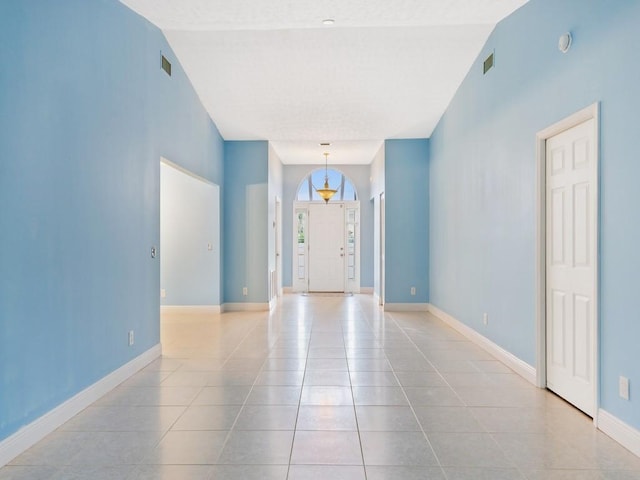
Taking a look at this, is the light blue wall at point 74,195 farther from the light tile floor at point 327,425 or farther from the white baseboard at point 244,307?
the white baseboard at point 244,307

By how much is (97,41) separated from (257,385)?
2.97 m

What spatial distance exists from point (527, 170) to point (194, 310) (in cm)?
557

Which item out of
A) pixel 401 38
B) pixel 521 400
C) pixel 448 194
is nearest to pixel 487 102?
pixel 401 38

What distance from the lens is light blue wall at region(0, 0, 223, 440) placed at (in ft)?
8.04

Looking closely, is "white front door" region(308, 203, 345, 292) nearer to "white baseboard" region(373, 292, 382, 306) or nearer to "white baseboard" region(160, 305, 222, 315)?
"white baseboard" region(373, 292, 382, 306)

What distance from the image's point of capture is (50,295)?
2.77 metres

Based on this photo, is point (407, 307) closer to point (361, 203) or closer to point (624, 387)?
point (361, 203)

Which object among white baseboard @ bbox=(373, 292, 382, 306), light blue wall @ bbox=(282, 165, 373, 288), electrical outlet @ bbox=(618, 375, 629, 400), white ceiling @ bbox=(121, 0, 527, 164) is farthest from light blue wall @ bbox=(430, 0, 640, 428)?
light blue wall @ bbox=(282, 165, 373, 288)

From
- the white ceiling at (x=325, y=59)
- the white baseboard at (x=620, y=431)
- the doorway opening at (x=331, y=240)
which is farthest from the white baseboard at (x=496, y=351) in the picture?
the doorway opening at (x=331, y=240)

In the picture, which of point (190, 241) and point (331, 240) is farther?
point (331, 240)

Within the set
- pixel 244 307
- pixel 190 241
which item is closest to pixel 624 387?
pixel 244 307

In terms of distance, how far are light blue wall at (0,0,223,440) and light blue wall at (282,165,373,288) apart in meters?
5.93

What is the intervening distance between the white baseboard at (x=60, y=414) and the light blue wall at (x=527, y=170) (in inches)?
134

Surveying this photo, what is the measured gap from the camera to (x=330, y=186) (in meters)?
10.5
